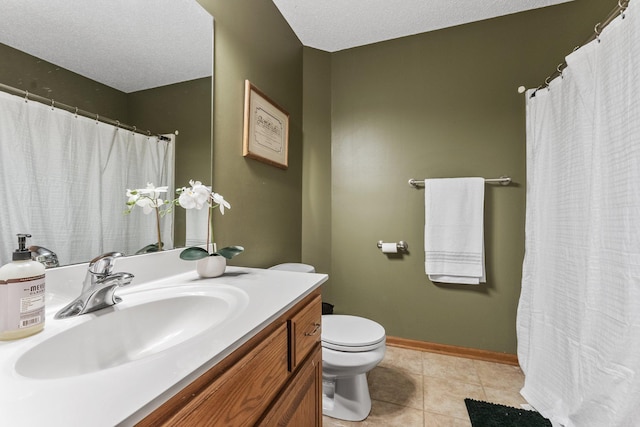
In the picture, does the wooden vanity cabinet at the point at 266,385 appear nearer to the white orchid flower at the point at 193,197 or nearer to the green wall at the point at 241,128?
the white orchid flower at the point at 193,197

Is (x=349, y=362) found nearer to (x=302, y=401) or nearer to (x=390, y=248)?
(x=302, y=401)

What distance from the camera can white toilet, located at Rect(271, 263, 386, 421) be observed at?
126cm

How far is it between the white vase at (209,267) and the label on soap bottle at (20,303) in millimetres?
471

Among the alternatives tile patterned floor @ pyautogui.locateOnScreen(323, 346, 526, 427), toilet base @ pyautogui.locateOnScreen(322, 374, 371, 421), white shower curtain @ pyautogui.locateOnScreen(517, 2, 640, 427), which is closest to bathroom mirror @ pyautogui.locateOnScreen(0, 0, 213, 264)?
toilet base @ pyautogui.locateOnScreen(322, 374, 371, 421)

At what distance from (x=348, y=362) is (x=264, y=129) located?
1.28m

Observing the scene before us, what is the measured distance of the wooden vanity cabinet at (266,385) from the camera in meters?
0.43

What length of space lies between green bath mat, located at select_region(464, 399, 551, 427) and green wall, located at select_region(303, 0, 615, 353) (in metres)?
0.52

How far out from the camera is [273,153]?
1662 mm

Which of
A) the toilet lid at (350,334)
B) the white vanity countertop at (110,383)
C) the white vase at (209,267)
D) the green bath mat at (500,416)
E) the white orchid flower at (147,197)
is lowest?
the green bath mat at (500,416)

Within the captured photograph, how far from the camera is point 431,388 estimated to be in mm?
1578

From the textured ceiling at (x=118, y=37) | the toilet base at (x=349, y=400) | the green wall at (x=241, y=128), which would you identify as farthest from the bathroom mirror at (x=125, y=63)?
the toilet base at (x=349, y=400)

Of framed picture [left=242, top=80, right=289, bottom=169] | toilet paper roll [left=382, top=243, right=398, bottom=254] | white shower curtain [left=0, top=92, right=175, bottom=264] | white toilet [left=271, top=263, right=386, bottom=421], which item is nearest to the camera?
white shower curtain [left=0, top=92, right=175, bottom=264]

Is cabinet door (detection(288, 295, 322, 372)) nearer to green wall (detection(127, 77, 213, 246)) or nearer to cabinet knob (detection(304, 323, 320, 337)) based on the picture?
cabinet knob (detection(304, 323, 320, 337))

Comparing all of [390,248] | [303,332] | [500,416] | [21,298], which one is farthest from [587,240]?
[21,298]
